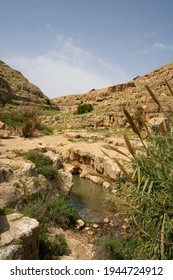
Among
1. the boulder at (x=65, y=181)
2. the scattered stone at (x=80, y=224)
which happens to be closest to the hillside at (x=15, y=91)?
the boulder at (x=65, y=181)

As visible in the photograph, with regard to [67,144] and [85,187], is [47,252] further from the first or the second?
[67,144]

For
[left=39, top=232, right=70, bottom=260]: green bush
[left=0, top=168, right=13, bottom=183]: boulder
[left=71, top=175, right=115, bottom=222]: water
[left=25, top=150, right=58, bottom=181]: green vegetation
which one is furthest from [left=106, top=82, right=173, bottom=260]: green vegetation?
[left=25, top=150, right=58, bottom=181]: green vegetation

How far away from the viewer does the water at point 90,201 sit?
981 centimetres

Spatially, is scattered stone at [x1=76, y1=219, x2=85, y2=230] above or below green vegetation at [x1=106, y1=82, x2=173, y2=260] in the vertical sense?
below

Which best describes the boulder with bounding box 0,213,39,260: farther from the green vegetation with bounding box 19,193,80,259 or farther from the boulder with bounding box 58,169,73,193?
the boulder with bounding box 58,169,73,193

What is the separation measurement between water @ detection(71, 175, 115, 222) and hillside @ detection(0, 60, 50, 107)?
68.9 feet

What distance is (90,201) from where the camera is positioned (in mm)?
11391

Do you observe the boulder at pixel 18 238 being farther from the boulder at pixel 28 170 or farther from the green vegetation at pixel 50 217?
the boulder at pixel 28 170

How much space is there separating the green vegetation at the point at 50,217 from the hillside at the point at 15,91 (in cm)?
2518

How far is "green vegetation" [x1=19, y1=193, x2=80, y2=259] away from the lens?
616 centimetres

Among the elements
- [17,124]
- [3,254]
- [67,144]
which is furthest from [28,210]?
[17,124]

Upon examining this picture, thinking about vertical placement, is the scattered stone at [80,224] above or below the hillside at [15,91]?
below

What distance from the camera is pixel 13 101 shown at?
35.4 m

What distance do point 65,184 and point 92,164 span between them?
222 inches
